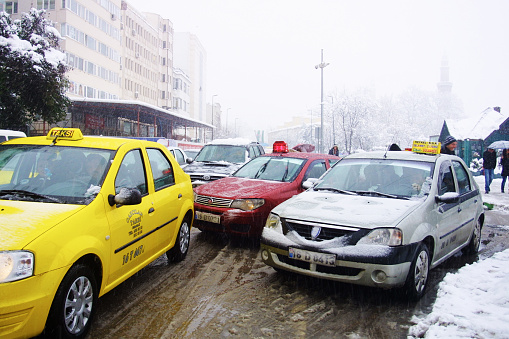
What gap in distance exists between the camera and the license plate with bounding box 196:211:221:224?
6574 mm

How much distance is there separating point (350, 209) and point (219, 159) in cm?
795

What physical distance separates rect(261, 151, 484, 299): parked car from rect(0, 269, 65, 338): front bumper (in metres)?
2.39

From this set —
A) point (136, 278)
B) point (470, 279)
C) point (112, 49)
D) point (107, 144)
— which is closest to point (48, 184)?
point (107, 144)

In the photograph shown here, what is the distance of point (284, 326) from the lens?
378 centimetres

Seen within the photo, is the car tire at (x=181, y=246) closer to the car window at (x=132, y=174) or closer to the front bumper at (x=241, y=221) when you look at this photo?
the front bumper at (x=241, y=221)

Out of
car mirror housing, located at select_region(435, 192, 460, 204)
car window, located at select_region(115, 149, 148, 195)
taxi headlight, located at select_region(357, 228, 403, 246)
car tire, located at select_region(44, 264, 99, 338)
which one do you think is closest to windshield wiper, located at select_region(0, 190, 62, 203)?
car window, located at select_region(115, 149, 148, 195)

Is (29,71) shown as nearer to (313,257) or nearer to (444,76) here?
(313,257)

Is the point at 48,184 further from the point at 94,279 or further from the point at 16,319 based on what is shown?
the point at 16,319

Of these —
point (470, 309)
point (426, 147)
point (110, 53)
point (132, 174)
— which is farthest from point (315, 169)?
point (110, 53)

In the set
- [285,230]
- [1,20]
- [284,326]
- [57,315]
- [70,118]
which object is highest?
[1,20]

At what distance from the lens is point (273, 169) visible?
798cm

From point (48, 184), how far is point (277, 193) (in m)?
3.80

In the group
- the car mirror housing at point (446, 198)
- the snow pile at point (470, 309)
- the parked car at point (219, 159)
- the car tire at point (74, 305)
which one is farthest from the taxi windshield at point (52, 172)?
the parked car at point (219, 159)

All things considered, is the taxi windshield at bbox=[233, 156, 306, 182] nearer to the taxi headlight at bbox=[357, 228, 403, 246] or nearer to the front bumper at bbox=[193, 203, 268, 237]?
the front bumper at bbox=[193, 203, 268, 237]
